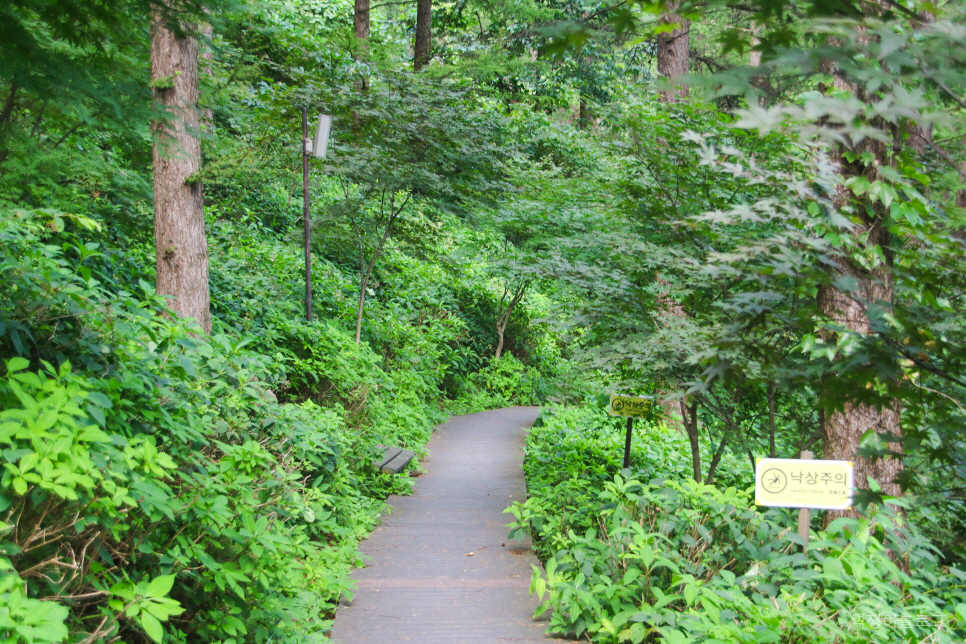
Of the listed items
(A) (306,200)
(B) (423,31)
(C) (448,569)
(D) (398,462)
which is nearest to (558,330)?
(C) (448,569)

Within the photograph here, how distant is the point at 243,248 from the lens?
991cm

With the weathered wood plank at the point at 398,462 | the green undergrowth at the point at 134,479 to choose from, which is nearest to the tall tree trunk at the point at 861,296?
the green undergrowth at the point at 134,479

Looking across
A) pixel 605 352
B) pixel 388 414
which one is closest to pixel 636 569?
pixel 605 352

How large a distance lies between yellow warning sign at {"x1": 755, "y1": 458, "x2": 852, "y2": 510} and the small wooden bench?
4810 millimetres

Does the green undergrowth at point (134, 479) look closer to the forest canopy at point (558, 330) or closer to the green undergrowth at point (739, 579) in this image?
the forest canopy at point (558, 330)

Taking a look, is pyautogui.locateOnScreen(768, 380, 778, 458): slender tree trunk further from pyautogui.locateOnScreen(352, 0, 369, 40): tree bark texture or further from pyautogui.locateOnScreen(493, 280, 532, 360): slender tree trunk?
pyautogui.locateOnScreen(352, 0, 369, 40): tree bark texture

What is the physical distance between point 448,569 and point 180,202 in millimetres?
4248

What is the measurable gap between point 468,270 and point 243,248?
797 cm

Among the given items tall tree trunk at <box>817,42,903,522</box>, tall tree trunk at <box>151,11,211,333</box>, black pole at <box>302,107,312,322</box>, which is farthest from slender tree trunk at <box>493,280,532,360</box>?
tall tree trunk at <box>817,42,903,522</box>

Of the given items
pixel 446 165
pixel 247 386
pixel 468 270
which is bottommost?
pixel 247 386

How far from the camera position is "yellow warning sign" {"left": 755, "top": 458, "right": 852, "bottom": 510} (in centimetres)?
381

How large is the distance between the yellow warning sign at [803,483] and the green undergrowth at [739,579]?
0.21 metres

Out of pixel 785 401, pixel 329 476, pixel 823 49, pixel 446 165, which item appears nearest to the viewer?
pixel 823 49

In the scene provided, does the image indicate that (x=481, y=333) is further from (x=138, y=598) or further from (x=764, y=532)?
(x=138, y=598)
